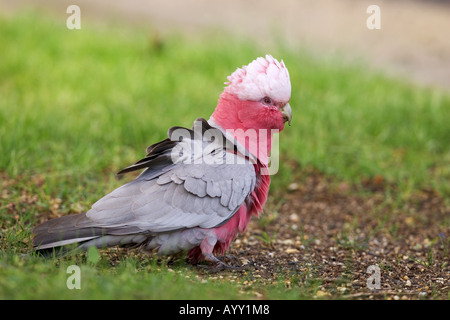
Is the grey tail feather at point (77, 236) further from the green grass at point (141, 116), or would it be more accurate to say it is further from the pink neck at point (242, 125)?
the pink neck at point (242, 125)

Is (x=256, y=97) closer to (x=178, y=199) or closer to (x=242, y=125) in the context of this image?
(x=242, y=125)

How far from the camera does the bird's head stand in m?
3.49

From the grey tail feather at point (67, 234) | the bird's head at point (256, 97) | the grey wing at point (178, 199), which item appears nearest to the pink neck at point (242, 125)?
the bird's head at point (256, 97)

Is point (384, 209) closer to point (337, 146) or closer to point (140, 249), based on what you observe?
point (337, 146)

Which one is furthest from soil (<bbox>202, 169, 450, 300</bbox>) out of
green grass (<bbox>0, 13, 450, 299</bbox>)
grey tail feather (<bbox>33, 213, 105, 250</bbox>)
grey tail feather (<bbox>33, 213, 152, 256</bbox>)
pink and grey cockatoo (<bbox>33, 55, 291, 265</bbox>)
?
grey tail feather (<bbox>33, 213, 105, 250</bbox>)

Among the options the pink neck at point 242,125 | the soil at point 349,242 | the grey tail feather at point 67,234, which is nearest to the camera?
the grey tail feather at point 67,234

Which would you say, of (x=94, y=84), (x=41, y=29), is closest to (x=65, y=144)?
(x=94, y=84)

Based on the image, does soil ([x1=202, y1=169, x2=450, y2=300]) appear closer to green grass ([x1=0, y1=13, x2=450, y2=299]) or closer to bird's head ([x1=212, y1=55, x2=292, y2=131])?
green grass ([x1=0, y1=13, x2=450, y2=299])

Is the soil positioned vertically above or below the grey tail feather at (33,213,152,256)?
below

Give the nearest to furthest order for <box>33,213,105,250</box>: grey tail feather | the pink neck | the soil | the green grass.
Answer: <box>33,213,105,250</box>: grey tail feather
the soil
the pink neck
the green grass

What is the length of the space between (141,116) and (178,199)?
252 cm

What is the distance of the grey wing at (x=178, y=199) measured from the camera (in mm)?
3252

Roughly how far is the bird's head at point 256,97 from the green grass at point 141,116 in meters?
0.91

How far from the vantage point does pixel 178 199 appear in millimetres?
3305
